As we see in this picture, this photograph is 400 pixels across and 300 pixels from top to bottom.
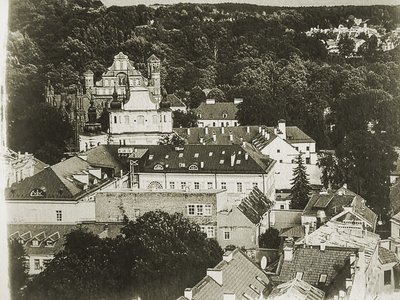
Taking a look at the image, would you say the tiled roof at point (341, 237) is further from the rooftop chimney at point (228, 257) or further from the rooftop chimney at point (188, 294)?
the rooftop chimney at point (188, 294)

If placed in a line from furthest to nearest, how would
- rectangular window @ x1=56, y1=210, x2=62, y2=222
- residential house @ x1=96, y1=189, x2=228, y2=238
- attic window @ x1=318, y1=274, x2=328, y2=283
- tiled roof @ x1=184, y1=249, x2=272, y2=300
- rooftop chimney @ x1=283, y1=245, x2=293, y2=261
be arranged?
1. rectangular window @ x1=56, y1=210, x2=62, y2=222
2. residential house @ x1=96, y1=189, x2=228, y2=238
3. rooftop chimney @ x1=283, y1=245, x2=293, y2=261
4. attic window @ x1=318, y1=274, x2=328, y2=283
5. tiled roof @ x1=184, y1=249, x2=272, y2=300

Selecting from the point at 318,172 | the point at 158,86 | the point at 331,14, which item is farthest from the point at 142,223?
the point at 331,14

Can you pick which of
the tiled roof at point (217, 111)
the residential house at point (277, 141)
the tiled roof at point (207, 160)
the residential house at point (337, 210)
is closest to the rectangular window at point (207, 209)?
the residential house at point (337, 210)

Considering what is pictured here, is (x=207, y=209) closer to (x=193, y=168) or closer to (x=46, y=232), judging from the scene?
(x=46, y=232)

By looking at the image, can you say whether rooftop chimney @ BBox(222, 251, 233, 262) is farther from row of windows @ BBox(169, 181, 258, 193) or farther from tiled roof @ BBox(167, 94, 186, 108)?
tiled roof @ BBox(167, 94, 186, 108)

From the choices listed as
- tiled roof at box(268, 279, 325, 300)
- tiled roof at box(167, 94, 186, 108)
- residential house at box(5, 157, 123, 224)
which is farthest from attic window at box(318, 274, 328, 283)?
tiled roof at box(167, 94, 186, 108)

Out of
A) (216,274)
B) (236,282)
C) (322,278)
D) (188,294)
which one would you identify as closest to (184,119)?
(322,278)
